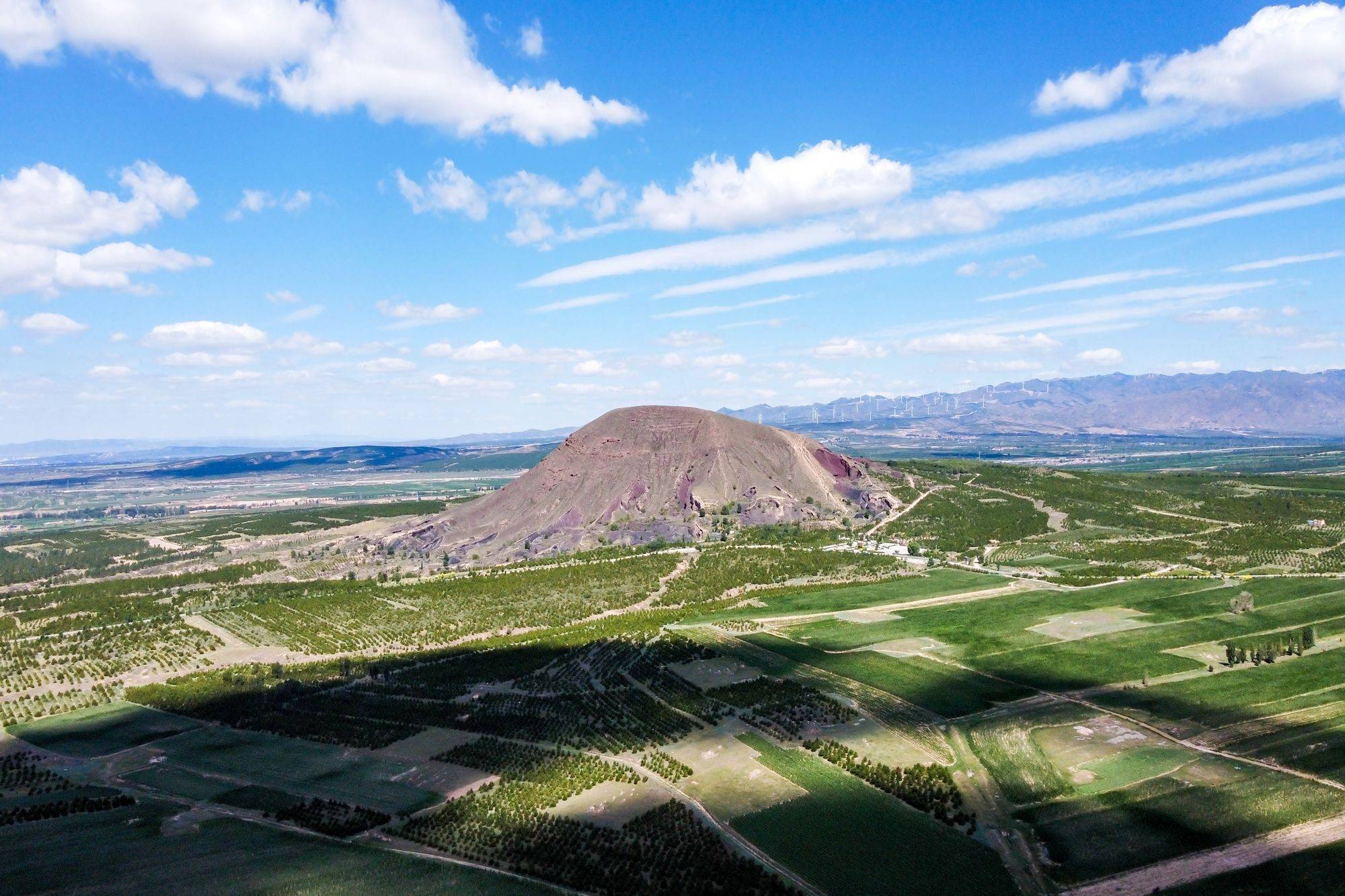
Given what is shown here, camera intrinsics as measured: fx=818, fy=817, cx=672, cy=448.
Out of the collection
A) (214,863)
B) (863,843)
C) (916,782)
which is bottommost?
(863,843)

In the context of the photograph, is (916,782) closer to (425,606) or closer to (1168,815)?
(1168,815)

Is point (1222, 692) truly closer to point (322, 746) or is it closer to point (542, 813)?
point (542, 813)

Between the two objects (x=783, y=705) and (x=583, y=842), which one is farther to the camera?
(x=783, y=705)

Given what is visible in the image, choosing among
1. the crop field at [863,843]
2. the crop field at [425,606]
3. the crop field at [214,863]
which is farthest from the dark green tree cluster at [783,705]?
the crop field at [425,606]

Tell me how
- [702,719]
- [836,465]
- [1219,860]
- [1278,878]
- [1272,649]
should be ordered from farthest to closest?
[836,465], [1272,649], [702,719], [1219,860], [1278,878]

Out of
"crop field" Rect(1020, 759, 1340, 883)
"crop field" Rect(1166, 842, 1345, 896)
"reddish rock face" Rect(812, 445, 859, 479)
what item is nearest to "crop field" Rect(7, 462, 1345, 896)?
"crop field" Rect(1020, 759, 1340, 883)

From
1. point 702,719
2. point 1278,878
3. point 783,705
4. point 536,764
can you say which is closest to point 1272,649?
point 1278,878
